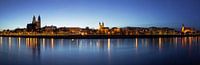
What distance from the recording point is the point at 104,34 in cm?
14638

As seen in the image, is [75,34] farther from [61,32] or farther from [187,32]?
[187,32]

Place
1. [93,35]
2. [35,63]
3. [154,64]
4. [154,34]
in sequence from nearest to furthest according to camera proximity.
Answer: [154,64]
[35,63]
[93,35]
[154,34]

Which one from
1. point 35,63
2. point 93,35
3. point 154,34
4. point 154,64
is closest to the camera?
point 154,64

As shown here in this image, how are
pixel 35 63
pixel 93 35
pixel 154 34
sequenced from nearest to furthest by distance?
pixel 35 63 < pixel 93 35 < pixel 154 34

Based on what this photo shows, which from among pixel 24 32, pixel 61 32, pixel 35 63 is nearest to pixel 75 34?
pixel 61 32

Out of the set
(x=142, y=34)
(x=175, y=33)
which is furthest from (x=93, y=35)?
(x=175, y=33)

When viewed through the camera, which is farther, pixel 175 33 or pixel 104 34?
pixel 175 33

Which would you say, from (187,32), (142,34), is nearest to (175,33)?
(187,32)

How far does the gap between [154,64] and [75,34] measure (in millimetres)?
127001

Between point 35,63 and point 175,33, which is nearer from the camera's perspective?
point 35,63

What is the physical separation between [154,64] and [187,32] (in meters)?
146

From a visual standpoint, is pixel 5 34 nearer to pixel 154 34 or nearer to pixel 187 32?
pixel 154 34

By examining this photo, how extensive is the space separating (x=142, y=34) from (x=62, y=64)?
130m

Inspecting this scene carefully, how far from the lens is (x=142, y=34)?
15300cm
